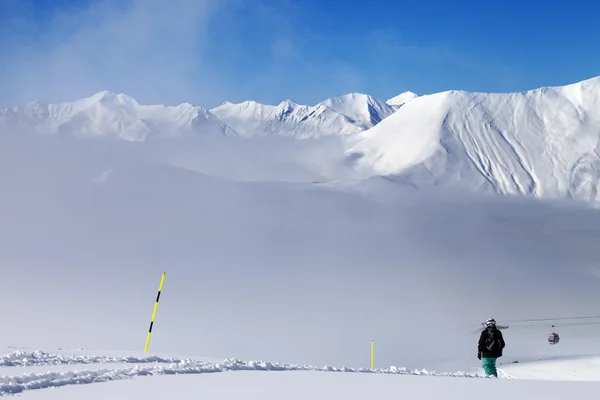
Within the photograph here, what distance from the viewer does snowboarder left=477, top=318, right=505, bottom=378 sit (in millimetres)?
15234

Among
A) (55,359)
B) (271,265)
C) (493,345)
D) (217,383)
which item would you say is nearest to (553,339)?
(493,345)

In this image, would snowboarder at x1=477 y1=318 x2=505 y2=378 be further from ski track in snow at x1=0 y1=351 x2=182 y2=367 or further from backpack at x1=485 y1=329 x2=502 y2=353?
ski track in snow at x1=0 y1=351 x2=182 y2=367

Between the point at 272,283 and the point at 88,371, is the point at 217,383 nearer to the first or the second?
the point at 88,371

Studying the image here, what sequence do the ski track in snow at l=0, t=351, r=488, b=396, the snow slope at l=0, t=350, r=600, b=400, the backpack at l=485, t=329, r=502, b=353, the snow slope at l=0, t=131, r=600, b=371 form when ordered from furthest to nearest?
the snow slope at l=0, t=131, r=600, b=371 < the backpack at l=485, t=329, r=502, b=353 < the ski track in snow at l=0, t=351, r=488, b=396 < the snow slope at l=0, t=350, r=600, b=400

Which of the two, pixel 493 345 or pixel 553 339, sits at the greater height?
pixel 553 339

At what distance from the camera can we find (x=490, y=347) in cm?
1523

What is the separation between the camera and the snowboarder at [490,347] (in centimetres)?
1523

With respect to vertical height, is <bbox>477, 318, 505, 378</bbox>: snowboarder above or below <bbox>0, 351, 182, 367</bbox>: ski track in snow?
above

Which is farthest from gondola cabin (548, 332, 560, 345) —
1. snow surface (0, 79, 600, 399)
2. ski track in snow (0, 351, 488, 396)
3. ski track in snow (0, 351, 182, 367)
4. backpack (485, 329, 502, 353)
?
ski track in snow (0, 351, 182, 367)

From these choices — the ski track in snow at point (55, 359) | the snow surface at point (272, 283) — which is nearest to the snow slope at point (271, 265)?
the snow surface at point (272, 283)

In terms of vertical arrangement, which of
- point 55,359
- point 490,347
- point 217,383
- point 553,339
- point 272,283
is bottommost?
point 217,383

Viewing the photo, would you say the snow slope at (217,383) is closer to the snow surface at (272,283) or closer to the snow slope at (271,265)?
the snow surface at (272,283)

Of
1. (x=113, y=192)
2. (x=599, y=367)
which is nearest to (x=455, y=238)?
(x=113, y=192)

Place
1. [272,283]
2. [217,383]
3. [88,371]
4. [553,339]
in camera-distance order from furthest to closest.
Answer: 1. [272,283]
2. [553,339]
3. [88,371]
4. [217,383]
